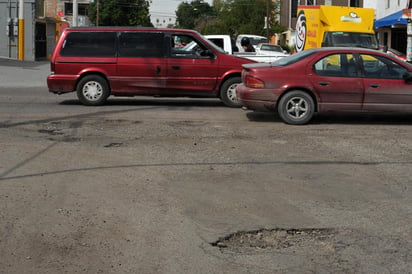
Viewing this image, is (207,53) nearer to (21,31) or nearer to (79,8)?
(21,31)

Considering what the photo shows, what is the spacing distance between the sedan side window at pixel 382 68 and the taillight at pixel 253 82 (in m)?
1.98

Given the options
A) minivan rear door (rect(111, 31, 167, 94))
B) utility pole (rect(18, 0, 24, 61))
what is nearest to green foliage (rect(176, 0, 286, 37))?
utility pole (rect(18, 0, 24, 61))

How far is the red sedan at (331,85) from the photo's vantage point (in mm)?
12062

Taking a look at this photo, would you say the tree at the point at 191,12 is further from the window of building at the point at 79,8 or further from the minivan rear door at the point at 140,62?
the minivan rear door at the point at 140,62

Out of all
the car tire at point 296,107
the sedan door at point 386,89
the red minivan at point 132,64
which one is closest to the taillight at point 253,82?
the car tire at point 296,107

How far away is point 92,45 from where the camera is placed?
48.3 feet

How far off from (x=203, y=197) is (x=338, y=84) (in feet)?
19.2

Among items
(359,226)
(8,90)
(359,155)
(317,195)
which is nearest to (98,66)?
(8,90)

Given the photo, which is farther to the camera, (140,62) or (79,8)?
(79,8)

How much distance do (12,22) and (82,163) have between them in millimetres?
32997

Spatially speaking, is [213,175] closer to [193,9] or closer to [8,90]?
[8,90]

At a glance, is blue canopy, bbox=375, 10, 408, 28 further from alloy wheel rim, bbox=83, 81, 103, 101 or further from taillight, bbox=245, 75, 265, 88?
taillight, bbox=245, 75, 265, 88

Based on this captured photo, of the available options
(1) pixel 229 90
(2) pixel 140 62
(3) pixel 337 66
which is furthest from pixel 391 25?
(3) pixel 337 66

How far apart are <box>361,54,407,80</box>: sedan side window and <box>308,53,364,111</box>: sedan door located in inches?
8.2
